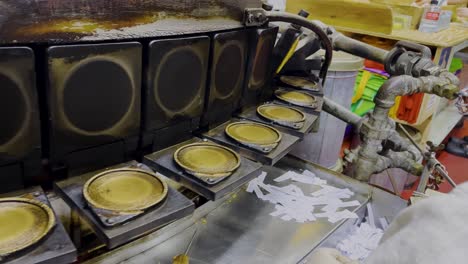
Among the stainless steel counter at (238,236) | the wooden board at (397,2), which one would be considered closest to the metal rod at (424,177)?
the stainless steel counter at (238,236)

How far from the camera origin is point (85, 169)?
3.86 feet

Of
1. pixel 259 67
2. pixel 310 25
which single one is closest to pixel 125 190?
pixel 259 67

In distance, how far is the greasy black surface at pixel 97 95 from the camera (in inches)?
41.9

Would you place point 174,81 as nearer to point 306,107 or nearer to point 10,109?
point 10,109

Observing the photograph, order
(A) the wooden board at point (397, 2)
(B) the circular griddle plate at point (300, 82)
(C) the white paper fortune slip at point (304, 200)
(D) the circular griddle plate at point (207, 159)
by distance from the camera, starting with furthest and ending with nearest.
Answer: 1. (A) the wooden board at point (397, 2)
2. (B) the circular griddle plate at point (300, 82)
3. (C) the white paper fortune slip at point (304, 200)
4. (D) the circular griddle plate at point (207, 159)

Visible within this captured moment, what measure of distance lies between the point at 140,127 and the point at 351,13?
2.55 m

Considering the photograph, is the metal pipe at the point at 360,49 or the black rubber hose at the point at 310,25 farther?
the metal pipe at the point at 360,49

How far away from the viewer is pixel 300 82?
2.08 m

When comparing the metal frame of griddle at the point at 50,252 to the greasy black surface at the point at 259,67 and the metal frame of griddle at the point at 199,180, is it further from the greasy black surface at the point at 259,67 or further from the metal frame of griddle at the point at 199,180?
the greasy black surface at the point at 259,67

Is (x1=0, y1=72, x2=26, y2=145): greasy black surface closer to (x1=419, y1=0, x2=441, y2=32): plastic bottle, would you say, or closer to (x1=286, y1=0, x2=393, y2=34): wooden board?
(x1=286, y1=0, x2=393, y2=34): wooden board

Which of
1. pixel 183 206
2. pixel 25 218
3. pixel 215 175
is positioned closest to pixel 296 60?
pixel 215 175

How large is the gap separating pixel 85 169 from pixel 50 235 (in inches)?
12.2

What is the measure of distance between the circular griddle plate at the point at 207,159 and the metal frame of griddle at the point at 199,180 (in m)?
0.02

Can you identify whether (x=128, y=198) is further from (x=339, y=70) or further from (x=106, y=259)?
(x=339, y=70)
